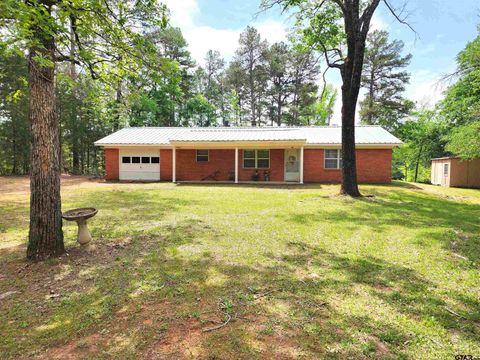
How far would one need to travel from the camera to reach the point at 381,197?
1162 centimetres

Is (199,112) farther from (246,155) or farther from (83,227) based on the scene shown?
(83,227)

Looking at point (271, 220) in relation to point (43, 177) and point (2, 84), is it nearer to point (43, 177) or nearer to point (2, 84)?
point (43, 177)

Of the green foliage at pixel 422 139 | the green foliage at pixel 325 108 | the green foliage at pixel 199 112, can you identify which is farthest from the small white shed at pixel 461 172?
the green foliage at pixel 199 112

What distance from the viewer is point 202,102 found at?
3456cm

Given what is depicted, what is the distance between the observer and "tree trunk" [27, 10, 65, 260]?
4.38m

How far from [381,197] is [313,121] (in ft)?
78.9

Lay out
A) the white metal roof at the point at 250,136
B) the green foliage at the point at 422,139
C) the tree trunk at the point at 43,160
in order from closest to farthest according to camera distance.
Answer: the tree trunk at the point at 43,160
the white metal roof at the point at 250,136
the green foliage at the point at 422,139

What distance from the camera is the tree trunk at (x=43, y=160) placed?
4.38 m

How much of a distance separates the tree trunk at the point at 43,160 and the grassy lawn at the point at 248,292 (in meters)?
0.46

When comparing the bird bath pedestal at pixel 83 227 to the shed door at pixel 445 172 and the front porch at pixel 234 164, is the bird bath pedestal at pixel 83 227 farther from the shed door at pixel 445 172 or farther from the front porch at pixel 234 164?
the shed door at pixel 445 172

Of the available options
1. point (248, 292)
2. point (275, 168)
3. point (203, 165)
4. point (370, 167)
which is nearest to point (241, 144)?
point (275, 168)

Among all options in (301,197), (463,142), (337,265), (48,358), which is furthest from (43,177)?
(463,142)

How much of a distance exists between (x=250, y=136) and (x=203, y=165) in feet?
13.4

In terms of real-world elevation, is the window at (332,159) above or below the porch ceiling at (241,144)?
below
